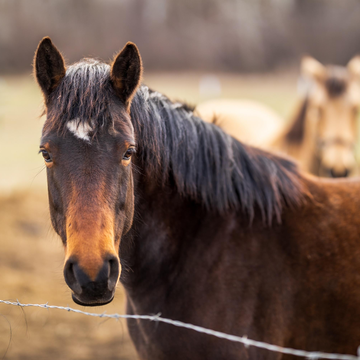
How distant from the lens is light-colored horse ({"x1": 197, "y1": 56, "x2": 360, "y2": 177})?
208 inches

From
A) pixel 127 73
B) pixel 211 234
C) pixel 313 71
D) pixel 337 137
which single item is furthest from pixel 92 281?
pixel 313 71

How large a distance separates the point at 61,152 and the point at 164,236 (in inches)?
33.3

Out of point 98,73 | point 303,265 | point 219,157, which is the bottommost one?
point 303,265

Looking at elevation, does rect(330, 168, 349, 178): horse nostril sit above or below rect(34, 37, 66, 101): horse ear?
below

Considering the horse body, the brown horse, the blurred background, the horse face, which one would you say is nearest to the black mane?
the brown horse

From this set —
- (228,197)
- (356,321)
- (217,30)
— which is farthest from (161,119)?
(217,30)

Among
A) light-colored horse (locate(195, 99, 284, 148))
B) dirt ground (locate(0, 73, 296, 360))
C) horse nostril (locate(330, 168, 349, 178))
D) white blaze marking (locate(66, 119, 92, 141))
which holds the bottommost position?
dirt ground (locate(0, 73, 296, 360))

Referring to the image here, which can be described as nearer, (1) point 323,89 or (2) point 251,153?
(2) point 251,153

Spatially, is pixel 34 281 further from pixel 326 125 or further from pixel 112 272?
pixel 326 125

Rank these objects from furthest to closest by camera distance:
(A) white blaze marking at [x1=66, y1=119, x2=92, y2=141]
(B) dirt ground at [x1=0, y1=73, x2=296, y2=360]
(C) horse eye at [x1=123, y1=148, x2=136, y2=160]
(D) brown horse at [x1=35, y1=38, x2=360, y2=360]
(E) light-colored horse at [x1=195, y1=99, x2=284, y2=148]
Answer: (E) light-colored horse at [x1=195, y1=99, x2=284, y2=148] < (B) dirt ground at [x1=0, y1=73, x2=296, y2=360] < (D) brown horse at [x1=35, y1=38, x2=360, y2=360] < (C) horse eye at [x1=123, y1=148, x2=136, y2=160] < (A) white blaze marking at [x1=66, y1=119, x2=92, y2=141]

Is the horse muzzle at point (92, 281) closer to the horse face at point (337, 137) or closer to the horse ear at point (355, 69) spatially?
the horse face at point (337, 137)

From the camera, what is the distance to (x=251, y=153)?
2562 millimetres

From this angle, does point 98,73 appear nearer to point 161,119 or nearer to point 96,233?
point 161,119

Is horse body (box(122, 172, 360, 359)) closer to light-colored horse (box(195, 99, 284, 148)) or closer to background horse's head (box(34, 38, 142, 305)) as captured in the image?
background horse's head (box(34, 38, 142, 305))
